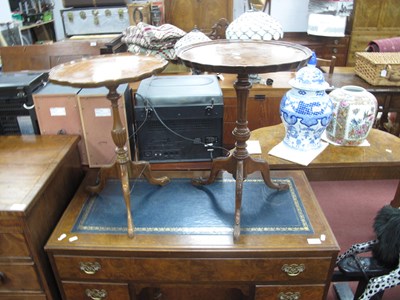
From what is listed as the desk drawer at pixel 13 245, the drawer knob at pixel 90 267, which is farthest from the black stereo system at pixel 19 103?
the drawer knob at pixel 90 267

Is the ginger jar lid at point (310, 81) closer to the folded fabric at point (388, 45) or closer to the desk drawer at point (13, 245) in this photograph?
the desk drawer at point (13, 245)

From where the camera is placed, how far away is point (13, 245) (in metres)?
1.08

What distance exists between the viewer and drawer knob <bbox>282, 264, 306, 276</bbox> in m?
1.11

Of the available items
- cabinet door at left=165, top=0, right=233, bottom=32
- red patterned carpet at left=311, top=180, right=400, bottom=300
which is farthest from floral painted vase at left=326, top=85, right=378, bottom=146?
cabinet door at left=165, top=0, right=233, bottom=32

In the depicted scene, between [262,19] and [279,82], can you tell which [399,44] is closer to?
[279,82]

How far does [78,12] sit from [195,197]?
3.10 metres

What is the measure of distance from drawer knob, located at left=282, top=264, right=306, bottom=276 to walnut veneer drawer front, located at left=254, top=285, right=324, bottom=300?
0.24ft

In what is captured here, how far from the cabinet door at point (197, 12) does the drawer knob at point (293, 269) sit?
302cm

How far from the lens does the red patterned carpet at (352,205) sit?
1.93 m

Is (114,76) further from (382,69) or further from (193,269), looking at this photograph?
(382,69)

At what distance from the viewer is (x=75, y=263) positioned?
1.12 meters

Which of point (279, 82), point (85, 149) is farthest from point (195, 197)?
point (279, 82)

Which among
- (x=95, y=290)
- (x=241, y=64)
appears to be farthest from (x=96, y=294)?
(x=241, y=64)

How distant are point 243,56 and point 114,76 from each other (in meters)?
0.39
